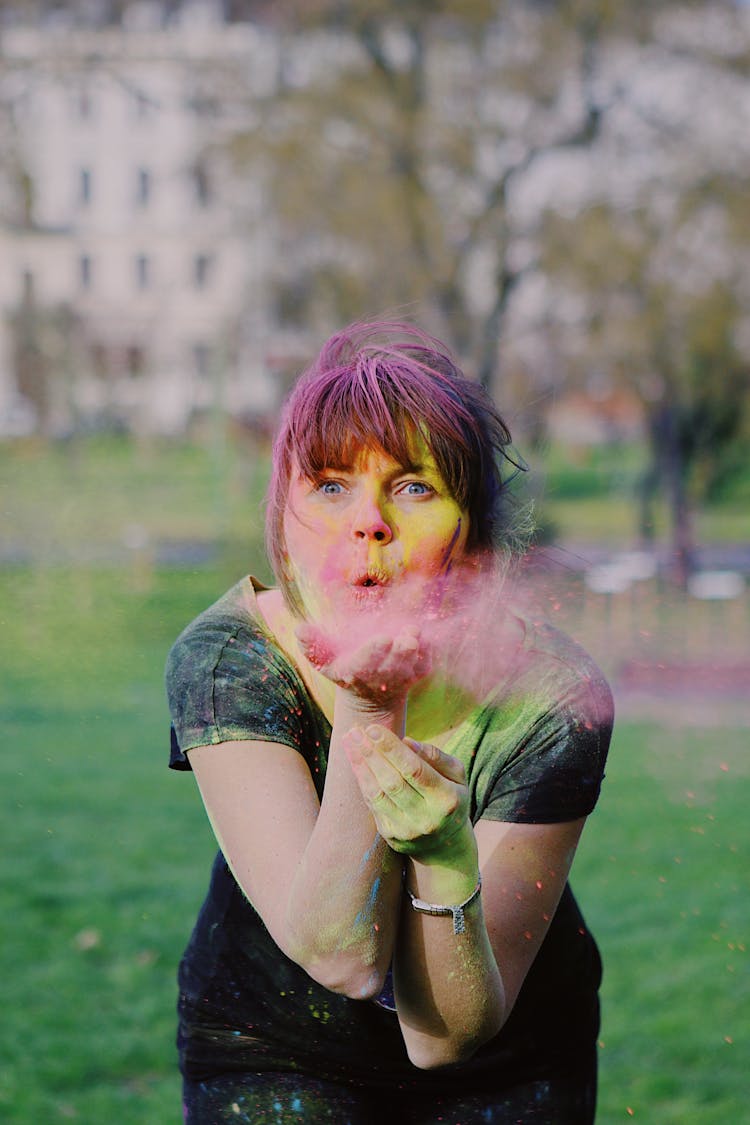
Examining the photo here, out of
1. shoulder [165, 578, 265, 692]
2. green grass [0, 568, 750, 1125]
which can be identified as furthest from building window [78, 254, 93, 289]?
shoulder [165, 578, 265, 692]

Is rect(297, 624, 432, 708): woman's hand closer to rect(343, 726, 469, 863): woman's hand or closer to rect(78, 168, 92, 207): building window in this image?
rect(343, 726, 469, 863): woman's hand

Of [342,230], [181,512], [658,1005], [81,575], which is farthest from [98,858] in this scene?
[181,512]

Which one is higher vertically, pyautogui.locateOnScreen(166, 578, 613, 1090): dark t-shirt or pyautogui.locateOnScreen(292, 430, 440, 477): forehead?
pyautogui.locateOnScreen(292, 430, 440, 477): forehead

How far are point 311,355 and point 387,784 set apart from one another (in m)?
1.10

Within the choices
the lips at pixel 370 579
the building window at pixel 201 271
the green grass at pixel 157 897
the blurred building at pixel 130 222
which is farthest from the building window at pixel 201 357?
the lips at pixel 370 579

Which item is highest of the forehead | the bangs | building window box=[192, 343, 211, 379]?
the bangs

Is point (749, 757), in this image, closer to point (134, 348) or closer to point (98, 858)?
point (98, 858)

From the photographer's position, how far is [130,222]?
29078 millimetres

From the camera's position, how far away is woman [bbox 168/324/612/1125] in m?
1.28

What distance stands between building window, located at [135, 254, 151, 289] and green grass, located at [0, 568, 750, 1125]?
18362 mm

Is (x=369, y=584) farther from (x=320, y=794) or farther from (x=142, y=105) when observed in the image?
(x=142, y=105)

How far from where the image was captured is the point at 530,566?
1614 millimetres

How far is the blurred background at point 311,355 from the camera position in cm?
397

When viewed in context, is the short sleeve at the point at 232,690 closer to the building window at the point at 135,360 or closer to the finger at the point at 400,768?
the finger at the point at 400,768
